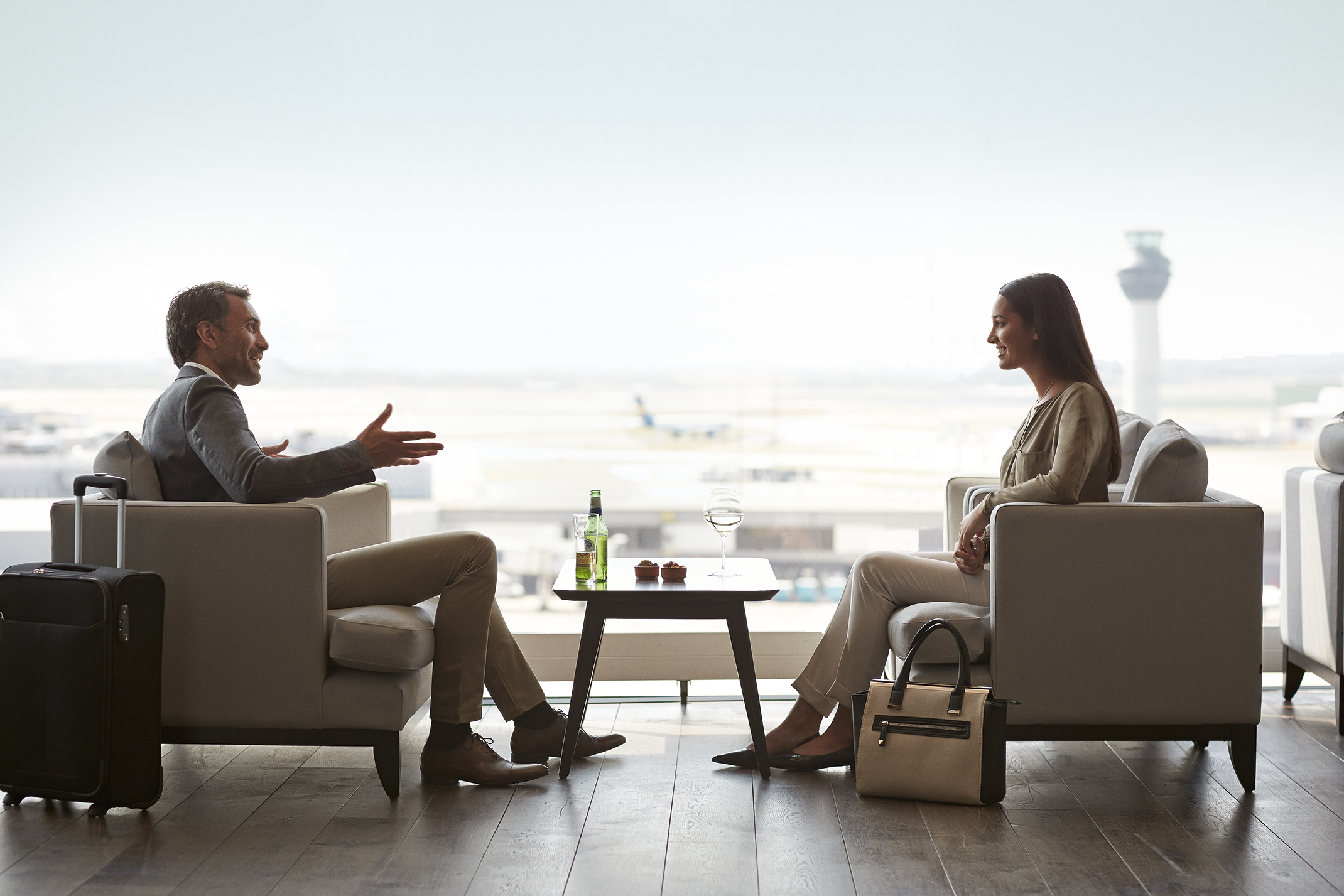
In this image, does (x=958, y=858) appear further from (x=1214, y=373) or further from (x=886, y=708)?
(x=1214, y=373)

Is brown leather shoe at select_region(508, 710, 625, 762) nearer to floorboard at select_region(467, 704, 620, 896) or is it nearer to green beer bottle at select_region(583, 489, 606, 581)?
floorboard at select_region(467, 704, 620, 896)

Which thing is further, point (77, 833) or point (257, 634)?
point (257, 634)

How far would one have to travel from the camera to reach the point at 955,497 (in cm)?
357

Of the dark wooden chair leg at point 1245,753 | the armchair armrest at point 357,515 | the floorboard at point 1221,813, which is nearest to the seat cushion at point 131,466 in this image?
the armchair armrest at point 357,515

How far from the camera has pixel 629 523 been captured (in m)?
4.21

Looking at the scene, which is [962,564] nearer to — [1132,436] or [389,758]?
[1132,436]

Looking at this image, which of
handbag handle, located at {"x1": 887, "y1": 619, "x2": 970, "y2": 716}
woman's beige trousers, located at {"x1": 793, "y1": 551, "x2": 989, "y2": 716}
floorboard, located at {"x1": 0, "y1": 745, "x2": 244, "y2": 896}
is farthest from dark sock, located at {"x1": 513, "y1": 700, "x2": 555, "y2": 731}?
handbag handle, located at {"x1": 887, "y1": 619, "x2": 970, "y2": 716}

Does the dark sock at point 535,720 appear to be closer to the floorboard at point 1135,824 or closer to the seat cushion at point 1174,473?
the floorboard at point 1135,824

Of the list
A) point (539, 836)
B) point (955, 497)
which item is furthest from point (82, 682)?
point (955, 497)

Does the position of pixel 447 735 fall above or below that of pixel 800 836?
above

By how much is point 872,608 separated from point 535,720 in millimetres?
924

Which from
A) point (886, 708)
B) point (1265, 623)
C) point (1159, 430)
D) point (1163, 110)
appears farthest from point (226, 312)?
point (1265, 623)

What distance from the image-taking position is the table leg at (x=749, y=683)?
287 cm

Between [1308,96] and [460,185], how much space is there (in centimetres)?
302
